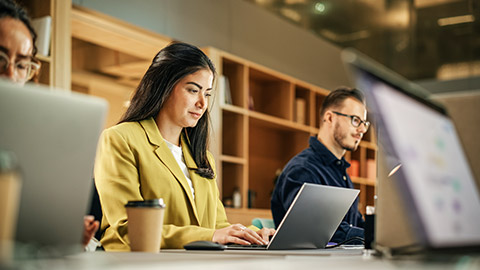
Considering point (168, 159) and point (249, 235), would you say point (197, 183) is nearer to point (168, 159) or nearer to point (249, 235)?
point (168, 159)

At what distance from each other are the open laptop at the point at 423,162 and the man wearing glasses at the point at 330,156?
1749 millimetres

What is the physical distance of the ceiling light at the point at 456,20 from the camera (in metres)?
6.80

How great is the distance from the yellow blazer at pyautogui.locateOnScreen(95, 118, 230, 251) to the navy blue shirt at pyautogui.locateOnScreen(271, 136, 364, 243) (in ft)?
2.33

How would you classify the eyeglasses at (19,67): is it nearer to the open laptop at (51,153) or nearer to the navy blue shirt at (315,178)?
the open laptop at (51,153)

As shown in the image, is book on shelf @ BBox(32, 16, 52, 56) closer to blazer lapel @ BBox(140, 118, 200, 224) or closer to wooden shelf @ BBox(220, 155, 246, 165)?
blazer lapel @ BBox(140, 118, 200, 224)

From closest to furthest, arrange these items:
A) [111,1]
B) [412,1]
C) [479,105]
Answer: [479,105]
[111,1]
[412,1]

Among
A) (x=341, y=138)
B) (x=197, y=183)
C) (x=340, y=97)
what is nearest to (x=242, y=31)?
(x=340, y=97)

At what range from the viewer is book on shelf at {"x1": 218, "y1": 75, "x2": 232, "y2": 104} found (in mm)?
4607

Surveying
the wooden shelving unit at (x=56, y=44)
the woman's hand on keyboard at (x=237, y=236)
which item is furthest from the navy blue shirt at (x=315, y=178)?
the wooden shelving unit at (x=56, y=44)

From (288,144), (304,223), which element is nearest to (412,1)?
(288,144)

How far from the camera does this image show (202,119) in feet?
7.80

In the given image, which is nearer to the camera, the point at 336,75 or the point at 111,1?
the point at 111,1

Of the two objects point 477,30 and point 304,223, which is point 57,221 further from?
point 477,30

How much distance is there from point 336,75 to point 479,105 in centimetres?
572
